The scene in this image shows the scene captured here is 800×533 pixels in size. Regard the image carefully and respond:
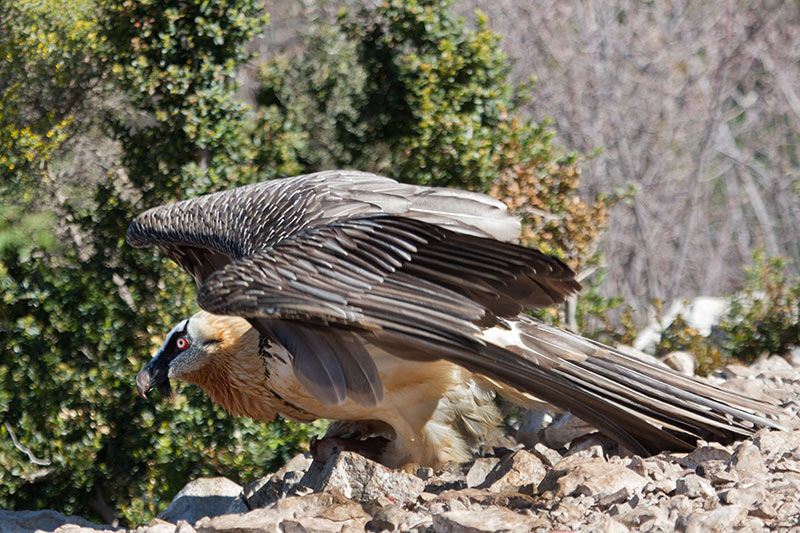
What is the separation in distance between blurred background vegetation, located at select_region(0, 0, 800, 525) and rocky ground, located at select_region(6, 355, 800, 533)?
6.06ft

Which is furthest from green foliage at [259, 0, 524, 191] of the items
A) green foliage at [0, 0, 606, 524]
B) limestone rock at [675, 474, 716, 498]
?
limestone rock at [675, 474, 716, 498]

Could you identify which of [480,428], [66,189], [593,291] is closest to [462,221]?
[480,428]

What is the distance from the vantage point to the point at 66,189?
6738 millimetres

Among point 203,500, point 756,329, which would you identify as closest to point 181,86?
point 203,500

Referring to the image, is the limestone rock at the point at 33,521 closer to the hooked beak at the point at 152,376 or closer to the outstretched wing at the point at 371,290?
the hooked beak at the point at 152,376

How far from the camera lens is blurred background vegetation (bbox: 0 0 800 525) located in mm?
5914

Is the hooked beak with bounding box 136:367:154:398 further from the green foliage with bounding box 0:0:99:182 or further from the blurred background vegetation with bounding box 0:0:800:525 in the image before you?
the green foliage with bounding box 0:0:99:182

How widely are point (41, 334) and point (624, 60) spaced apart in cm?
782

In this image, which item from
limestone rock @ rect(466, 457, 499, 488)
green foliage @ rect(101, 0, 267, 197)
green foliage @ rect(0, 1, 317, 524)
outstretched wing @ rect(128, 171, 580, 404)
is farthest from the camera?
green foliage @ rect(101, 0, 267, 197)

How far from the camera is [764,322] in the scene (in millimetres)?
6805

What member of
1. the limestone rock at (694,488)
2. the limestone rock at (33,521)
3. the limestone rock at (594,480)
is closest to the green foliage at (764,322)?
the limestone rock at (594,480)

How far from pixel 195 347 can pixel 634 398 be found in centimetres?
218

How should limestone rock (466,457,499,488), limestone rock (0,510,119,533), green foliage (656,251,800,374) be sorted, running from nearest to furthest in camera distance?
limestone rock (466,457,499,488)
limestone rock (0,510,119,533)
green foliage (656,251,800,374)

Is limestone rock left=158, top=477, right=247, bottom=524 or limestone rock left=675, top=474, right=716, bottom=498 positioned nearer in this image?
limestone rock left=675, top=474, right=716, bottom=498
